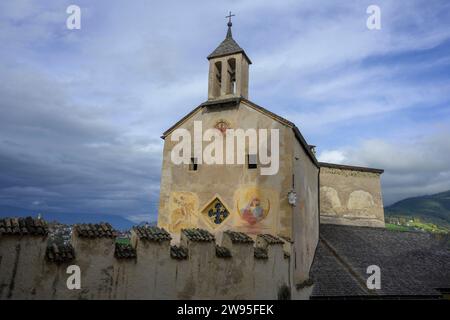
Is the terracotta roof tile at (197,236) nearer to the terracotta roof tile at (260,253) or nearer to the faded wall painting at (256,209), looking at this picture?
the terracotta roof tile at (260,253)

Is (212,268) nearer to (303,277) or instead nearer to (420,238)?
(303,277)

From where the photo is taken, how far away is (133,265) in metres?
7.89

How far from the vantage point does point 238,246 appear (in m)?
10.4

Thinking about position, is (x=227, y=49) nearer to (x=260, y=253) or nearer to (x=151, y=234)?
(x=260, y=253)

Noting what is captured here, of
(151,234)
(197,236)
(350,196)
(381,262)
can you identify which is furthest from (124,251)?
(350,196)

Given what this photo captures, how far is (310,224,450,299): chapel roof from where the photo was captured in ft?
51.6

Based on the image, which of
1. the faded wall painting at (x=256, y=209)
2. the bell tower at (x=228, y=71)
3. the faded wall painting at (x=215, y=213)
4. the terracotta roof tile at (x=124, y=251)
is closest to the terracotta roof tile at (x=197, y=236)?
the terracotta roof tile at (x=124, y=251)

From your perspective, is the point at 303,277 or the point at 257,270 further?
the point at 303,277

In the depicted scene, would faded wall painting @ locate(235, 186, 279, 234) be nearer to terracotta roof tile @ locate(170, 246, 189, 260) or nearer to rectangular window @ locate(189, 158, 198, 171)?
rectangular window @ locate(189, 158, 198, 171)

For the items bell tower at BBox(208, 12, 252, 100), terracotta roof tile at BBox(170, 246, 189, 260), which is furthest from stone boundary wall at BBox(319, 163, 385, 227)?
terracotta roof tile at BBox(170, 246, 189, 260)

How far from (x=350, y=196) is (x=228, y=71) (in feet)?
53.2

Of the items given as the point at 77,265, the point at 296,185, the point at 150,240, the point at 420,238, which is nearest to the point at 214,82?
the point at 296,185

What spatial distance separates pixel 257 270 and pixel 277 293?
66.8 inches

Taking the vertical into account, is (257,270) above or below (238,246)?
below
